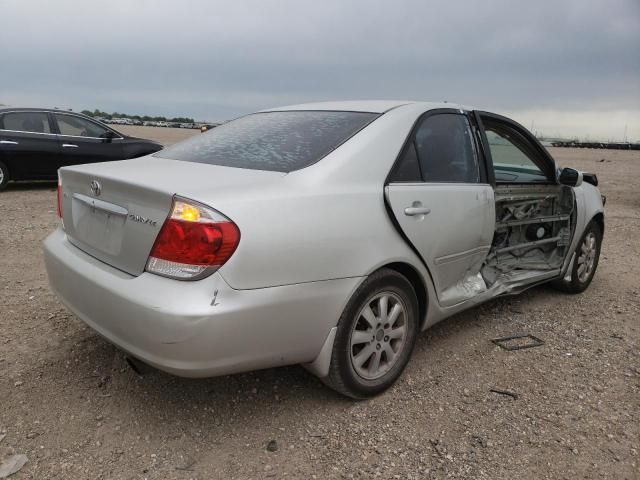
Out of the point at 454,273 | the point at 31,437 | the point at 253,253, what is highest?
the point at 253,253

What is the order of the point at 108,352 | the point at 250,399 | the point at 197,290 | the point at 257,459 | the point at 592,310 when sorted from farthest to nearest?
the point at 592,310 < the point at 108,352 < the point at 250,399 < the point at 257,459 < the point at 197,290

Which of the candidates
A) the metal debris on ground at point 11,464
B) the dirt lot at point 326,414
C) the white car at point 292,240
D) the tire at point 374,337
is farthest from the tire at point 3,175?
the tire at point 374,337

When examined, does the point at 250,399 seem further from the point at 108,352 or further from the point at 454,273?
the point at 454,273

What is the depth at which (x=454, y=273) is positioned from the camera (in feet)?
10.9

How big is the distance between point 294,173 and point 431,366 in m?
1.55

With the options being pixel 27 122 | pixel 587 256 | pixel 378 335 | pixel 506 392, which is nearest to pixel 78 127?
pixel 27 122

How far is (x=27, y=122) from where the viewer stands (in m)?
9.41

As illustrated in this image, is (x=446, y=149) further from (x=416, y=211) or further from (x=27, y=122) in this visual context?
(x=27, y=122)

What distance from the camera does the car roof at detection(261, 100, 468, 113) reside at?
317 cm

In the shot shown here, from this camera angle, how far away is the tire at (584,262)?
4680mm

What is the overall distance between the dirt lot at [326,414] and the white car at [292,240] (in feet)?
0.99

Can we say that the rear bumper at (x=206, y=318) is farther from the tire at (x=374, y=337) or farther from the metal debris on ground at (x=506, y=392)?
the metal debris on ground at (x=506, y=392)

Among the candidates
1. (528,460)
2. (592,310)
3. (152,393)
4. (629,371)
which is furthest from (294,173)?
(592,310)

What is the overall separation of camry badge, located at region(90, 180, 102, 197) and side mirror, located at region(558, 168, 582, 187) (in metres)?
3.45
